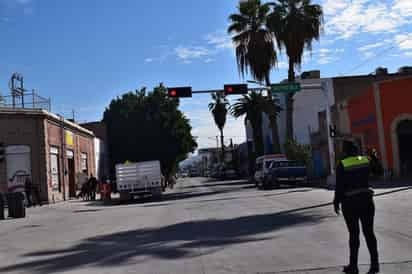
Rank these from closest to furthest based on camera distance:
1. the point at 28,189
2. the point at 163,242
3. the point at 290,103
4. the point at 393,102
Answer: the point at 163,242
the point at 28,189
the point at 393,102
the point at 290,103

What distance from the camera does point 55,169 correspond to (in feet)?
115

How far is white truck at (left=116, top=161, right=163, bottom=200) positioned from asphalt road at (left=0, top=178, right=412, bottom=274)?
13439 mm

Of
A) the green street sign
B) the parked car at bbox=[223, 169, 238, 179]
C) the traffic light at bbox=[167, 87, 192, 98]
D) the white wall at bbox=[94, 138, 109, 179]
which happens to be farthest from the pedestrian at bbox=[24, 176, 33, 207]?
the parked car at bbox=[223, 169, 238, 179]

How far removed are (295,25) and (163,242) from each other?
28.0 meters

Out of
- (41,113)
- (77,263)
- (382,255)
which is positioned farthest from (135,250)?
(41,113)

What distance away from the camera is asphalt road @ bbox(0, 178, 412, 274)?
349 inches

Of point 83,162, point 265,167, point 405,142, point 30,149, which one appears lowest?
point 265,167

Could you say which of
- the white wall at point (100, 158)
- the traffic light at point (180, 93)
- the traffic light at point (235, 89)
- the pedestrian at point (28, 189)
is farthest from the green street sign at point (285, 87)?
the white wall at point (100, 158)

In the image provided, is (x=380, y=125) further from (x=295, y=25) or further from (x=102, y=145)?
(x=102, y=145)

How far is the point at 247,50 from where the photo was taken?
42031 millimetres

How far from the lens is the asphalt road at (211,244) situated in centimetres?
887

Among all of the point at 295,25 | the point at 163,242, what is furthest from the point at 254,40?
the point at 163,242

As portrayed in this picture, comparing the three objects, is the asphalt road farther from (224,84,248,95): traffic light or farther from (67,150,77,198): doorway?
(67,150,77,198): doorway

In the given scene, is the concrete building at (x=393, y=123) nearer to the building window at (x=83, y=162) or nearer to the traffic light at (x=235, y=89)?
the traffic light at (x=235, y=89)
